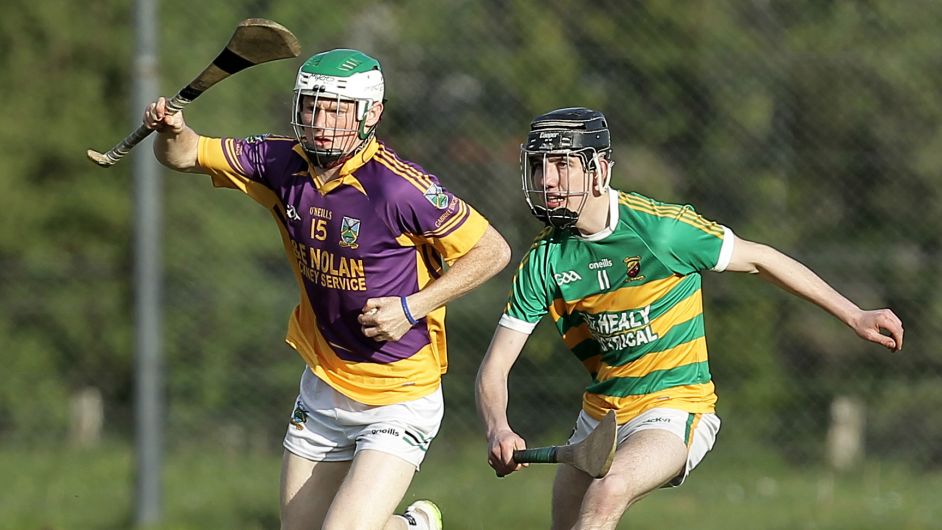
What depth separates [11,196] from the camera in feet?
39.0

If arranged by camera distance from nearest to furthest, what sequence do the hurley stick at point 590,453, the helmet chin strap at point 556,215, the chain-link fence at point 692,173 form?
the hurley stick at point 590,453
the helmet chin strap at point 556,215
the chain-link fence at point 692,173

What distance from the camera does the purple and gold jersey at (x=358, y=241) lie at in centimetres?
475

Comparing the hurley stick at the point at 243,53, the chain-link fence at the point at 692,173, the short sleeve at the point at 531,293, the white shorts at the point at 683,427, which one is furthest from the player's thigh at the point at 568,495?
the chain-link fence at the point at 692,173

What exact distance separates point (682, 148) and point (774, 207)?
2.30ft

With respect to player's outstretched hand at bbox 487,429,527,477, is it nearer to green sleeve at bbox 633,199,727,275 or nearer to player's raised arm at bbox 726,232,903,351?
green sleeve at bbox 633,199,727,275

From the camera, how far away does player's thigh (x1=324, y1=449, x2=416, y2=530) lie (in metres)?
4.52

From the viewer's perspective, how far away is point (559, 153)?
4625 millimetres

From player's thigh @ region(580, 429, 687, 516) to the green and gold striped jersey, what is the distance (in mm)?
220

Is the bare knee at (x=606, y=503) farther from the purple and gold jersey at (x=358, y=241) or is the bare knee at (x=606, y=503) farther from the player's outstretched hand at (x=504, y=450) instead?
the purple and gold jersey at (x=358, y=241)

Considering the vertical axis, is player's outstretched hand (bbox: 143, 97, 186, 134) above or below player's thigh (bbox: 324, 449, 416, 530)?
above

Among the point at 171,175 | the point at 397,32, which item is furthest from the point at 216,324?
the point at 397,32

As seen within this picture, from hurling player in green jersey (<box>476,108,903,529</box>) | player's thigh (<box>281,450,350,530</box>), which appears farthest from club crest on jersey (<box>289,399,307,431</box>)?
hurling player in green jersey (<box>476,108,903,529</box>)

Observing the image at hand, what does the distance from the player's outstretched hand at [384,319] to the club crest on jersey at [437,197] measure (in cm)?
37

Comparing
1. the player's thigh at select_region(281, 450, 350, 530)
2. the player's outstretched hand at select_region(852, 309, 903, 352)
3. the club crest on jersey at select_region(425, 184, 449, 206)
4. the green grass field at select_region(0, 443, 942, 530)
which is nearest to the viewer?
the player's outstretched hand at select_region(852, 309, 903, 352)
